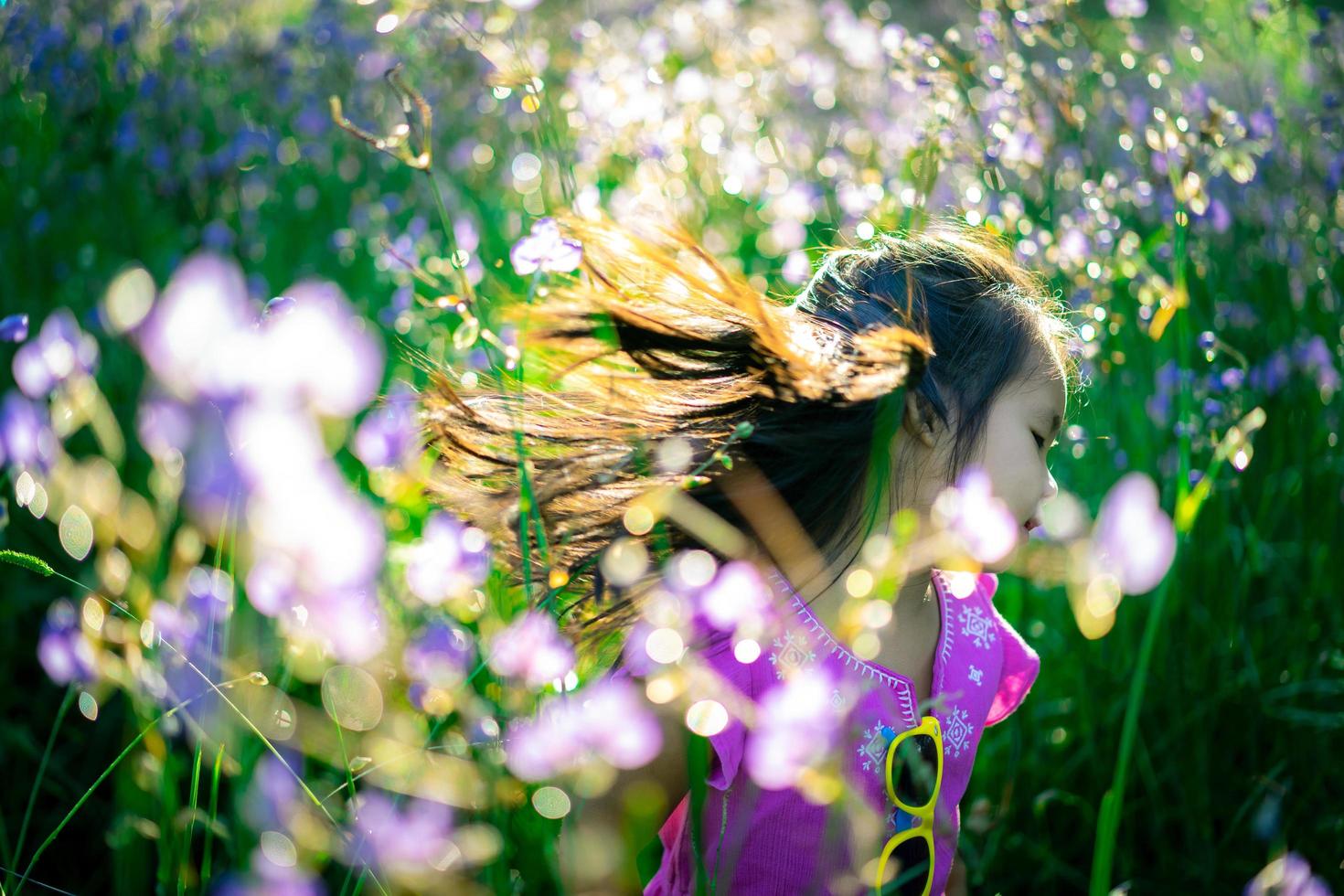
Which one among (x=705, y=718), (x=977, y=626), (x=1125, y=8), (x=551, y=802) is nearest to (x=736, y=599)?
(x=705, y=718)

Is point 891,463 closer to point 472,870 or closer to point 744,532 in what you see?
point 744,532

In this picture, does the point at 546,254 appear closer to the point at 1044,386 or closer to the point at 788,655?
the point at 788,655

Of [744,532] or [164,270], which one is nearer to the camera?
[744,532]

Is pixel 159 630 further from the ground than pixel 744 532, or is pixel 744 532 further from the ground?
pixel 159 630

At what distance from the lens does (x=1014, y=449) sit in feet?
4.62

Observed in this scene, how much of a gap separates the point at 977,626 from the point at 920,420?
0.40 metres

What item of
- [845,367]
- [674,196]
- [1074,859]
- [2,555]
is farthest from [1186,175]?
[674,196]

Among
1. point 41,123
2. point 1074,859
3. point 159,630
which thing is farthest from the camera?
point 41,123

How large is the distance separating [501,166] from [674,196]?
1.48 m

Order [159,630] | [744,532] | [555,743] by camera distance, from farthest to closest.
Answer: [744,532], [159,630], [555,743]

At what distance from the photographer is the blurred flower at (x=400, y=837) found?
2.90 ft

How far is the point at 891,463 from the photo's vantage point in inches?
56.1

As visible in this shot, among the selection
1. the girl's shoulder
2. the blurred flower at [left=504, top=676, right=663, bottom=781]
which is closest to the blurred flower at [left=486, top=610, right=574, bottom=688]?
the blurred flower at [left=504, top=676, right=663, bottom=781]

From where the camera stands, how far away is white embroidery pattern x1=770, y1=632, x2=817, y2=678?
53.6 inches
